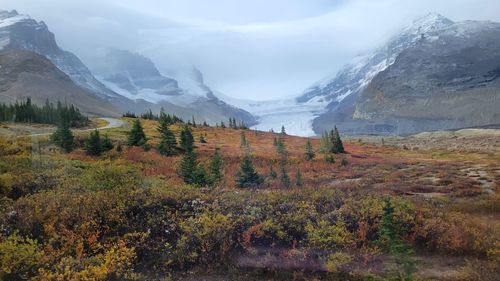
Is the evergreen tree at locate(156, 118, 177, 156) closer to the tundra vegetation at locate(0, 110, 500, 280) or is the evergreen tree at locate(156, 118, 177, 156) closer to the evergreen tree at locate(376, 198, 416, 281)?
the tundra vegetation at locate(0, 110, 500, 280)

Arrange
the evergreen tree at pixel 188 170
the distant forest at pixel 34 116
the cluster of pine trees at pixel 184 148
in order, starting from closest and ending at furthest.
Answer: the evergreen tree at pixel 188 170
the cluster of pine trees at pixel 184 148
the distant forest at pixel 34 116

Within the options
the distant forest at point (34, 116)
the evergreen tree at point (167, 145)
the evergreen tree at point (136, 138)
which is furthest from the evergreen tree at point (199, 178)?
the distant forest at point (34, 116)

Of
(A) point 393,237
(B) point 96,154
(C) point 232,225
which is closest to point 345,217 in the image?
(A) point 393,237

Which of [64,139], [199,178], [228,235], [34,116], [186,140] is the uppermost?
[34,116]

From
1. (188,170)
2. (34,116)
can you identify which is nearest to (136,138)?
(188,170)

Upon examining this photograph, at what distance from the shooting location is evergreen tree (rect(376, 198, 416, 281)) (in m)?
11.5

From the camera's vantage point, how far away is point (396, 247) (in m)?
12.1

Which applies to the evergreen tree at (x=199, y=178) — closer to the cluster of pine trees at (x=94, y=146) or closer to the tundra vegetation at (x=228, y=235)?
the tundra vegetation at (x=228, y=235)

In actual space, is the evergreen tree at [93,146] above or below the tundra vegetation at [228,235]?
above

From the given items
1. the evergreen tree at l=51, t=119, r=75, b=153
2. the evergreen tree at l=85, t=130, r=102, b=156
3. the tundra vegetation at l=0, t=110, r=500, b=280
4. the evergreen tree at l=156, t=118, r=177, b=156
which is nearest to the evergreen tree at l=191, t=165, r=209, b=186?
the tundra vegetation at l=0, t=110, r=500, b=280

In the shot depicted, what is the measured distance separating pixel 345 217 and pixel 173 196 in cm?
604

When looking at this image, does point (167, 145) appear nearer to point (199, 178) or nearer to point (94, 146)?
point (94, 146)

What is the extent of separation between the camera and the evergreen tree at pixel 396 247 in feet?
37.7

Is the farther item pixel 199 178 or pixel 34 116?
pixel 34 116
